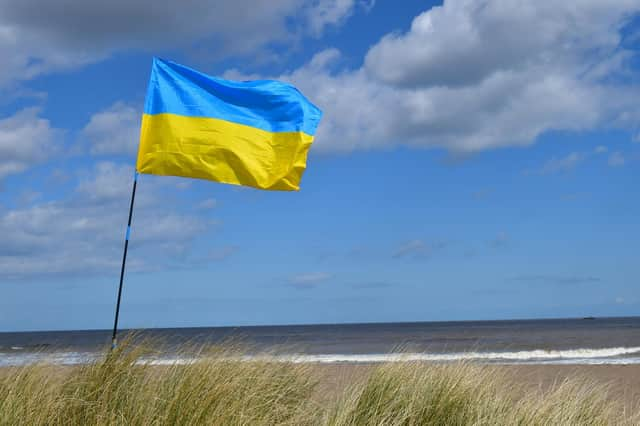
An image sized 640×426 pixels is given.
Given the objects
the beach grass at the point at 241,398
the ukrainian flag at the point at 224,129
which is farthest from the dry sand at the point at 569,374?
the beach grass at the point at 241,398

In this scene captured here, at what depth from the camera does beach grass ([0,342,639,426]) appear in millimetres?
5672

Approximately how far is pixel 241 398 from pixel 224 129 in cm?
347

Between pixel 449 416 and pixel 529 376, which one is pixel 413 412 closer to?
pixel 449 416

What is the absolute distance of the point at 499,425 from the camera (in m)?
5.81

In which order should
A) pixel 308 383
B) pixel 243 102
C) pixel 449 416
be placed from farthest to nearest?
pixel 243 102
pixel 308 383
pixel 449 416

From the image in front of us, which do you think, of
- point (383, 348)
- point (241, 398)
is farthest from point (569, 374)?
point (383, 348)

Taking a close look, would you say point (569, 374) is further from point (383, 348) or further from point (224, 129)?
point (383, 348)

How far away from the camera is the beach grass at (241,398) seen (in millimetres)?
5672

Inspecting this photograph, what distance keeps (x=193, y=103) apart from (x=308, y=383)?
3.55m

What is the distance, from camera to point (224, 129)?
8.40 meters

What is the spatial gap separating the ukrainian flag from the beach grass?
2.25m

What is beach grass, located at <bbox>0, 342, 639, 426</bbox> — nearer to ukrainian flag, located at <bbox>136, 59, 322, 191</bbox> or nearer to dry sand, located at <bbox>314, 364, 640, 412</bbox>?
ukrainian flag, located at <bbox>136, 59, 322, 191</bbox>

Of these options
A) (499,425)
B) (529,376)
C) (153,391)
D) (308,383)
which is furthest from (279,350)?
(529,376)

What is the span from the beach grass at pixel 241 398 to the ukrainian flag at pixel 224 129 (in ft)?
7.40
